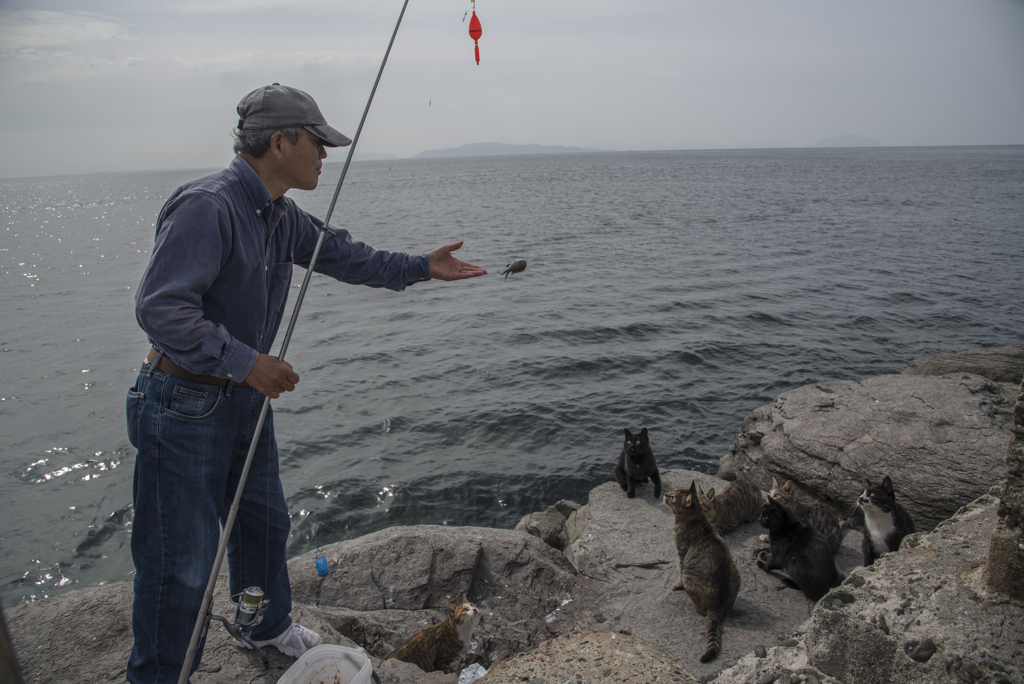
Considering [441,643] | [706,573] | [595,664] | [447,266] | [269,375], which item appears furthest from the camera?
[706,573]

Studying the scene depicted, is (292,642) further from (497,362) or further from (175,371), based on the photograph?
(497,362)

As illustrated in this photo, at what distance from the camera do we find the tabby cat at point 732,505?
6444 mm

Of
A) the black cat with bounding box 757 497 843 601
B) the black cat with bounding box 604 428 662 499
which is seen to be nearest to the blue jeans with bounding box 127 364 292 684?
the black cat with bounding box 757 497 843 601

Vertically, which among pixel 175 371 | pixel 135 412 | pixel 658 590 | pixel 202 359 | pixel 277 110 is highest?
pixel 277 110

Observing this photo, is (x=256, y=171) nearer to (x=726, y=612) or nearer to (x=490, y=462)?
(x=726, y=612)

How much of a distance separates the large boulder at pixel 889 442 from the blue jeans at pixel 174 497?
22.6ft

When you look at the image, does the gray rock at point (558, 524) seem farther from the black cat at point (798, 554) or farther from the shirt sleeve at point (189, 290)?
the shirt sleeve at point (189, 290)

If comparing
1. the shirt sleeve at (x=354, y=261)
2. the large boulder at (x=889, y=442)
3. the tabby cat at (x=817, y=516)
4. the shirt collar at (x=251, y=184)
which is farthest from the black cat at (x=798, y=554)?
the shirt collar at (x=251, y=184)

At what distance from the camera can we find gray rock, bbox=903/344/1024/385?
1078 cm

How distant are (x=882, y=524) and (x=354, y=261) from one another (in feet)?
17.0

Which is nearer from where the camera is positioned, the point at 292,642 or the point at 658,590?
the point at 292,642

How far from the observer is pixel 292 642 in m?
3.59

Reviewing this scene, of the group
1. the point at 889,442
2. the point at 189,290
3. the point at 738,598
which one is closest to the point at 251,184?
the point at 189,290

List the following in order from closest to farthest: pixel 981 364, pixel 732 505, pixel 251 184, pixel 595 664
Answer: pixel 251 184 → pixel 595 664 → pixel 732 505 → pixel 981 364
